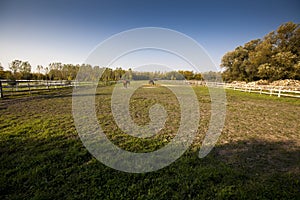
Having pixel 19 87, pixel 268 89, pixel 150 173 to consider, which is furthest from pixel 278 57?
pixel 19 87

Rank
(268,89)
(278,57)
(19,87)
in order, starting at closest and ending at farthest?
(19,87) < (268,89) < (278,57)

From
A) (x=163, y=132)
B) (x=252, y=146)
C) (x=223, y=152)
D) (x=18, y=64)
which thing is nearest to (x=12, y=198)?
(x=163, y=132)

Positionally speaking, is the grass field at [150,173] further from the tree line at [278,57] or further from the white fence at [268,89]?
the tree line at [278,57]

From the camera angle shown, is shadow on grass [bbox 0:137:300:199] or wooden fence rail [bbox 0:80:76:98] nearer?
shadow on grass [bbox 0:137:300:199]

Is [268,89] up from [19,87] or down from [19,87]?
up

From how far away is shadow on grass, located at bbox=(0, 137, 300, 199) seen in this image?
2268mm

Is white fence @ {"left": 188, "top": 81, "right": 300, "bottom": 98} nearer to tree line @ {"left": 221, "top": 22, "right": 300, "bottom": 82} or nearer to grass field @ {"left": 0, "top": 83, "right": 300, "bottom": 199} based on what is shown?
tree line @ {"left": 221, "top": 22, "right": 300, "bottom": 82}

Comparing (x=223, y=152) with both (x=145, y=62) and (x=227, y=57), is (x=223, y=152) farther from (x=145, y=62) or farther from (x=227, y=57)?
(x=227, y=57)

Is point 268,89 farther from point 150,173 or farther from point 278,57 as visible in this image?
point 150,173

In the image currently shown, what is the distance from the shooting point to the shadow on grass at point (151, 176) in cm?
227

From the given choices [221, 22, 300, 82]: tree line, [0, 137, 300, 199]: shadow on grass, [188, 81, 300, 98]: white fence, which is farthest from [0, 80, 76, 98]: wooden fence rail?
[221, 22, 300, 82]: tree line

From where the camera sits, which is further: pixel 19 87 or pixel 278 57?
pixel 278 57

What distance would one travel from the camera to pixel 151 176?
8.91 feet

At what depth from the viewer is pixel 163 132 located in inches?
198
